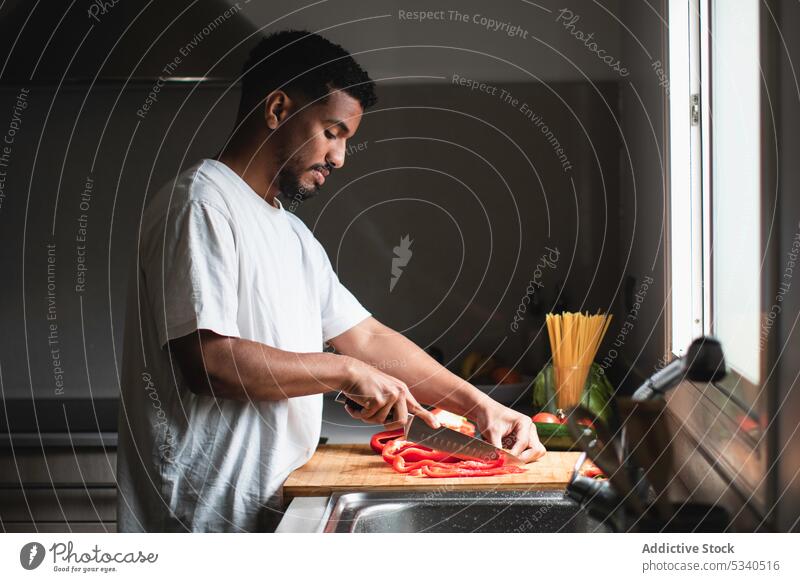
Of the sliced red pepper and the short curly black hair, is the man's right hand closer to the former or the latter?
the sliced red pepper

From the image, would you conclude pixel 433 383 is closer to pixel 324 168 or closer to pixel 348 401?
pixel 348 401

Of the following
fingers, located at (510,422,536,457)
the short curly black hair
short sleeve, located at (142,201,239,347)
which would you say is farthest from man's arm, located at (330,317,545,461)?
the short curly black hair

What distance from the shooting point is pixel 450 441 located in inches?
33.4

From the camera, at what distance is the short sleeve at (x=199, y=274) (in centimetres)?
79

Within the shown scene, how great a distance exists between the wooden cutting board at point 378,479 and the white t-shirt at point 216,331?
0.02m

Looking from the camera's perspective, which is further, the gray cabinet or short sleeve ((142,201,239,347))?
the gray cabinet

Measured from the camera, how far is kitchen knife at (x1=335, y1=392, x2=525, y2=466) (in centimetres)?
85

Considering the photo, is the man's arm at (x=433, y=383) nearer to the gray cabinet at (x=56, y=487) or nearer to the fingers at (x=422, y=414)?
the fingers at (x=422, y=414)

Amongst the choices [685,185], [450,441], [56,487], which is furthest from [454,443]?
[56,487]

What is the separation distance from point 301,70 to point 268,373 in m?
0.29

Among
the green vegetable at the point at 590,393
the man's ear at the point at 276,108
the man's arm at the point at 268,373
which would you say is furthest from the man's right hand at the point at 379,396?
the man's ear at the point at 276,108

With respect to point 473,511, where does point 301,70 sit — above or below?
above

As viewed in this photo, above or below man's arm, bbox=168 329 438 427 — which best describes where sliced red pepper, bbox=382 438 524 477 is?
below

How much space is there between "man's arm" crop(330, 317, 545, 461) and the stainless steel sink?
0.16ft
